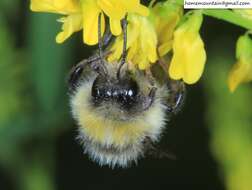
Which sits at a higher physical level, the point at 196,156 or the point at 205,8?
the point at 205,8

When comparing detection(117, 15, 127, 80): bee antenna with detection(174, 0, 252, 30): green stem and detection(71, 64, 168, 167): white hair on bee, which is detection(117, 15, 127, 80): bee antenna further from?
detection(174, 0, 252, 30): green stem

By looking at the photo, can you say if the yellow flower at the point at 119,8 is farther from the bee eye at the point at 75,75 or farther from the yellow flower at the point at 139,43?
the bee eye at the point at 75,75

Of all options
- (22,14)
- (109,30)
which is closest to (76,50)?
(22,14)

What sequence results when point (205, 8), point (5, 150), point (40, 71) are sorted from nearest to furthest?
point (205, 8) → point (40, 71) → point (5, 150)

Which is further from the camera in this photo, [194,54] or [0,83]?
[0,83]

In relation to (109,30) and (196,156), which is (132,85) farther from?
(196,156)

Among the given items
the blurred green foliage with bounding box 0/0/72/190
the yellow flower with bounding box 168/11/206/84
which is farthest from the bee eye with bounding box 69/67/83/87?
the blurred green foliage with bounding box 0/0/72/190

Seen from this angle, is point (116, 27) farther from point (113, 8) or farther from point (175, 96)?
point (175, 96)

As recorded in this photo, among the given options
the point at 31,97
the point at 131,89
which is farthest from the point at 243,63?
the point at 31,97
